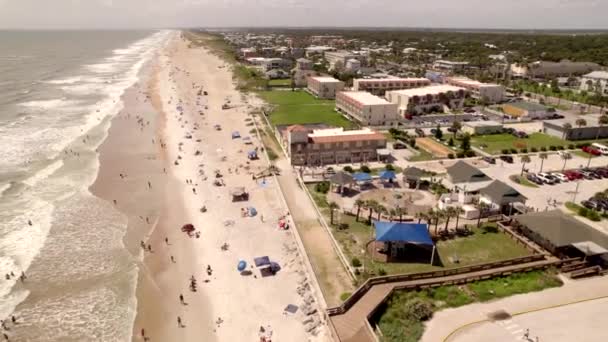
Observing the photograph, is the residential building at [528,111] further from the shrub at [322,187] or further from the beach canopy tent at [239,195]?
the beach canopy tent at [239,195]

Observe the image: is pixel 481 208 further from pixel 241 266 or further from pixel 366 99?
pixel 366 99

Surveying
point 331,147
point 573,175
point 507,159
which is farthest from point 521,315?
point 507,159

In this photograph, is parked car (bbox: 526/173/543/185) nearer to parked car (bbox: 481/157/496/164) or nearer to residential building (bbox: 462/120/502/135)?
parked car (bbox: 481/157/496/164)

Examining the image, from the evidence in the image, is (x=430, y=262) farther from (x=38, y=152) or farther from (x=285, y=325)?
(x=38, y=152)

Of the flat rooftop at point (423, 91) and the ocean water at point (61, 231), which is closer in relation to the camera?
the ocean water at point (61, 231)

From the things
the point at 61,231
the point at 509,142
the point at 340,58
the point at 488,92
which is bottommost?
the point at 61,231

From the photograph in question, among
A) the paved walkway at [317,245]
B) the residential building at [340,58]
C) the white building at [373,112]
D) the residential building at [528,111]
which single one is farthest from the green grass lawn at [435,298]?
the residential building at [340,58]
